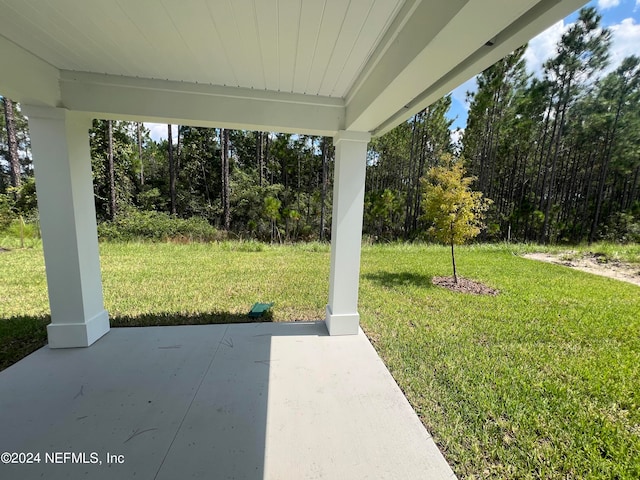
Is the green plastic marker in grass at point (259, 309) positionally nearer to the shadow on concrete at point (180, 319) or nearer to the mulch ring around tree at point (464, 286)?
the shadow on concrete at point (180, 319)

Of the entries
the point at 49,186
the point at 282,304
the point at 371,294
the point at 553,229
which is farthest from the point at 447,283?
the point at 553,229

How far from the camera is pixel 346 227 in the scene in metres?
2.93

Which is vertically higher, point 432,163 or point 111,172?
point 432,163

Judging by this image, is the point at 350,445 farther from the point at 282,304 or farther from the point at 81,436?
the point at 282,304

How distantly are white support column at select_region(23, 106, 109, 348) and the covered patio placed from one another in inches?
0.5

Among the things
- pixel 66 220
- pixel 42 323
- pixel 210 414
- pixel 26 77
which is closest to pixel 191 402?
pixel 210 414

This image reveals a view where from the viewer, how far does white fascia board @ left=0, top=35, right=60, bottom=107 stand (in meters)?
1.83

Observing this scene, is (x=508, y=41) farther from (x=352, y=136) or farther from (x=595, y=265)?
(x=595, y=265)

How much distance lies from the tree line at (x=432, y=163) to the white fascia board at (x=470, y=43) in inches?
404

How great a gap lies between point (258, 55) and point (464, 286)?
16.2 feet

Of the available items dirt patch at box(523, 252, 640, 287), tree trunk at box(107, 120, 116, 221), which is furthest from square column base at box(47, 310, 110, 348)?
tree trunk at box(107, 120, 116, 221)

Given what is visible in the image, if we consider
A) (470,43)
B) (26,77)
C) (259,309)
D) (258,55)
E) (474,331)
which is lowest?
→ (474,331)

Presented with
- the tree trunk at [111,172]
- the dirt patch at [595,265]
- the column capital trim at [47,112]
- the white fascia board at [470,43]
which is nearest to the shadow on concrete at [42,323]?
the column capital trim at [47,112]

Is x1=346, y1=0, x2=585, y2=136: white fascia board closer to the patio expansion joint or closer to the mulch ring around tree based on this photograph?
the patio expansion joint
